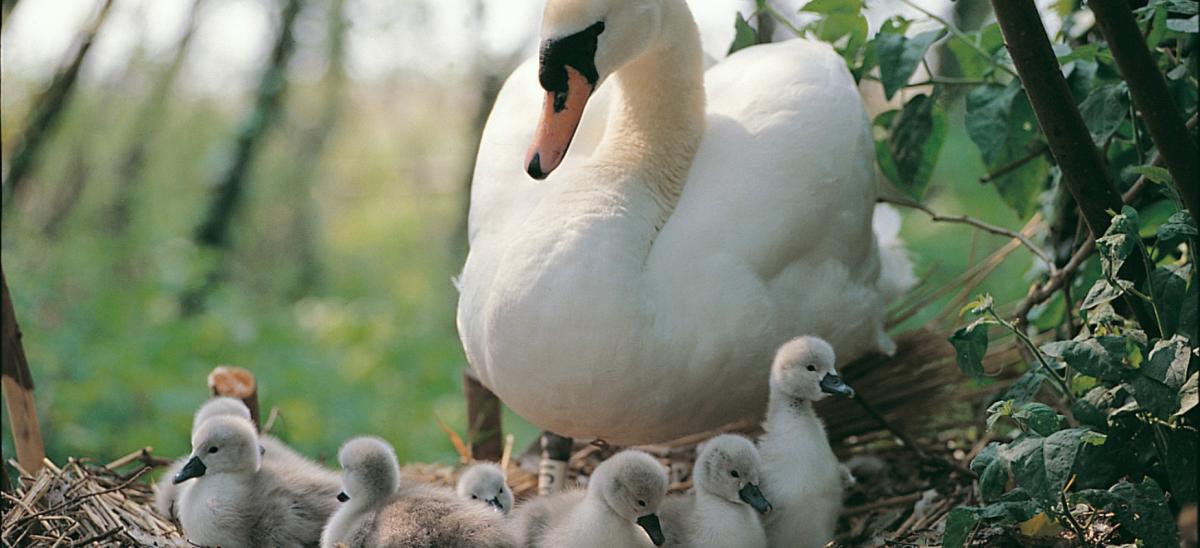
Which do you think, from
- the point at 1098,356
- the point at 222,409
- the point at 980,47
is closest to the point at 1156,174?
the point at 1098,356

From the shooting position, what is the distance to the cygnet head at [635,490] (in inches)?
104

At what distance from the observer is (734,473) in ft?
9.08

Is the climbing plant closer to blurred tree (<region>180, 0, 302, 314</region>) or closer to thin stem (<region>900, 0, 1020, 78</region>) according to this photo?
thin stem (<region>900, 0, 1020, 78</region>)

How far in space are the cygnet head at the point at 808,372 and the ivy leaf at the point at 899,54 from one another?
0.70 metres

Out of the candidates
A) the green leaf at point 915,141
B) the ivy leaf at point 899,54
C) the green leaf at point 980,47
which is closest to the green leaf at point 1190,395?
the ivy leaf at point 899,54

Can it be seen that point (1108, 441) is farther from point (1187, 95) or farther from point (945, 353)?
point (945, 353)

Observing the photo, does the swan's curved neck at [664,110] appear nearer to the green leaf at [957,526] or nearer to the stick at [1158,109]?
the green leaf at [957,526]

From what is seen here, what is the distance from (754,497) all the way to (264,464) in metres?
1.18

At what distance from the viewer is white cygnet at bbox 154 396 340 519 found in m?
3.10

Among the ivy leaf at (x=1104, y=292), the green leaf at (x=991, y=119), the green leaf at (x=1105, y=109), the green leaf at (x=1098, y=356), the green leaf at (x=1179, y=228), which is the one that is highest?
the green leaf at (x=1105, y=109)

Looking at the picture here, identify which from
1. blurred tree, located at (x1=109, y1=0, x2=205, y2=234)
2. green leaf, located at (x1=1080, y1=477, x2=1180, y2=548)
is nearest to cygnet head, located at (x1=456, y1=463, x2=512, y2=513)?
green leaf, located at (x1=1080, y1=477, x2=1180, y2=548)

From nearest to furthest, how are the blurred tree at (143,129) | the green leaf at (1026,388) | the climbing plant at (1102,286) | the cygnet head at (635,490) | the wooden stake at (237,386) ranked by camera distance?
the climbing plant at (1102,286) < the green leaf at (1026,388) < the cygnet head at (635,490) < the wooden stake at (237,386) < the blurred tree at (143,129)

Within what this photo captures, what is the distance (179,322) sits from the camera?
7863mm

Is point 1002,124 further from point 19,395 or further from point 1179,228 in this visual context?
point 19,395
